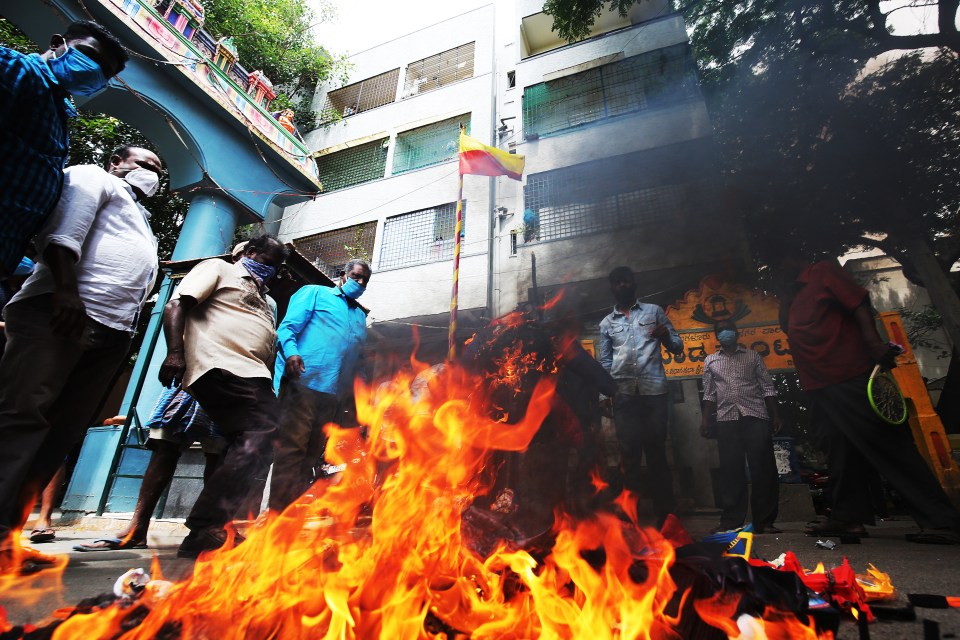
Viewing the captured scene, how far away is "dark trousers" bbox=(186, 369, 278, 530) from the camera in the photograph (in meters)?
2.51

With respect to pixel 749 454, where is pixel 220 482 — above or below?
below

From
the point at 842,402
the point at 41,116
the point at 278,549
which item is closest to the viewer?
the point at 278,549

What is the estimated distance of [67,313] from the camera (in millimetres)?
2107

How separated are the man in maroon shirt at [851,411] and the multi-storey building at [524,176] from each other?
3.30m

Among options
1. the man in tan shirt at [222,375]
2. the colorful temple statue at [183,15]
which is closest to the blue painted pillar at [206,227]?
the colorful temple statue at [183,15]

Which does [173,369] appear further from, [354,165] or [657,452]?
[354,165]

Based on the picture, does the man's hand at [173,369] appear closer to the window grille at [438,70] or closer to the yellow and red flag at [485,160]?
the yellow and red flag at [485,160]

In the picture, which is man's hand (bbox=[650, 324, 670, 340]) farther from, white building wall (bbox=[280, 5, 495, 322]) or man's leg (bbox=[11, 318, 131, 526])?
white building wall (bbox=[280, 5, 495, 322])

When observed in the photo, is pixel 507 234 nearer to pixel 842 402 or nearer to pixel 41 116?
pixel 842 402

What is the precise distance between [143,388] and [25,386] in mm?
4865

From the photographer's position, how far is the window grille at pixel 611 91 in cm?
946

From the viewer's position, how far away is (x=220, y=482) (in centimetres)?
250

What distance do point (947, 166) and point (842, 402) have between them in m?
7.10

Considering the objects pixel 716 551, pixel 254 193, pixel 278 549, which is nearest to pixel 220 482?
pixel 278 549
